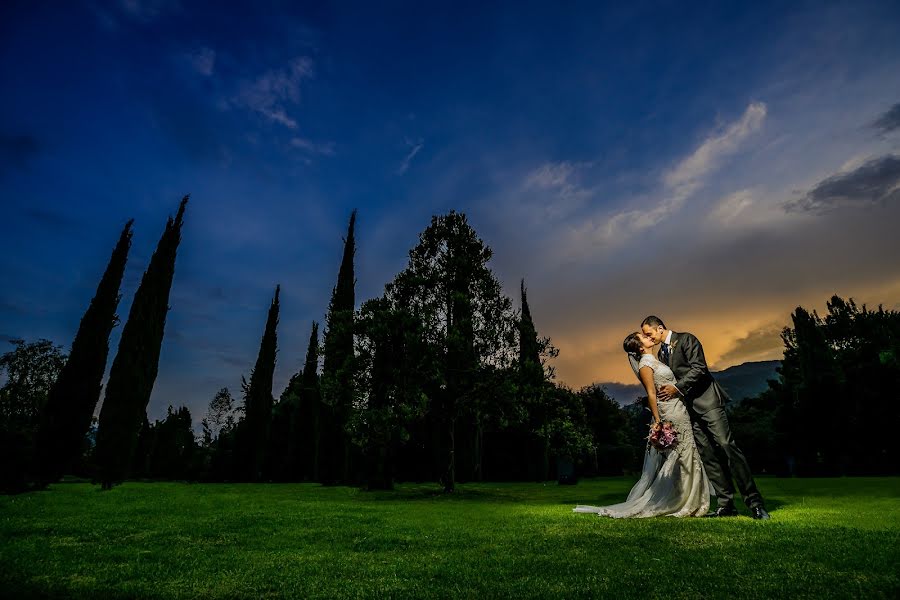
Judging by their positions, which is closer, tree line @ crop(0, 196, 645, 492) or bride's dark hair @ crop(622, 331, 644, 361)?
bride's dark hair @ crop(622, 331, 644, 361)

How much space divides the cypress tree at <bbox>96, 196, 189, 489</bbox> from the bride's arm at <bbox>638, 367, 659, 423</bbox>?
75.9 feet

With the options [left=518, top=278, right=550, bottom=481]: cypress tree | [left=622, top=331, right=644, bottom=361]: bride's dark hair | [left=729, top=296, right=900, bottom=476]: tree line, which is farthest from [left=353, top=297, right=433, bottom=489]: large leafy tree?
[left=729, top=296, right=900, bottom=476]: tree line

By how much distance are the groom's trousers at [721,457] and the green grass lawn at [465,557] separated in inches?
20.6

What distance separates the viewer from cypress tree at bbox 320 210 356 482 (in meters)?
18.3

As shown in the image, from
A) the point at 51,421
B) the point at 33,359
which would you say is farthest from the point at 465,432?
the point at 33,359

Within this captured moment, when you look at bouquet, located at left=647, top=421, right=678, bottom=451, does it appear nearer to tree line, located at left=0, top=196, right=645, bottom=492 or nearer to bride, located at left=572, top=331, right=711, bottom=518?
bride, located at left=572, top=331, right=711, bottom=518

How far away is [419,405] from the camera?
1689 centimetres

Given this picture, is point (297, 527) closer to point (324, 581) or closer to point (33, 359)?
point (324, 581)

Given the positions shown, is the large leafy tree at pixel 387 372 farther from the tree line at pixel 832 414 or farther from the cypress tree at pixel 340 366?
the tree line at pixel 832 414

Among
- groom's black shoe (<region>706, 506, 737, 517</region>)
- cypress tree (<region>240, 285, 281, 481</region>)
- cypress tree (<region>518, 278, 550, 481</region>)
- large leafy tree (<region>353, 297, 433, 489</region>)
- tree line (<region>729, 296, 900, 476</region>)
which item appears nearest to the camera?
groom's black shoe (<region>706, 506, 737, 517</region>)

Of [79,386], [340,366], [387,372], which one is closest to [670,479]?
[387,372]

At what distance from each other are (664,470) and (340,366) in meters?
14.7

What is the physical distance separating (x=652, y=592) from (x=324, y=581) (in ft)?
8.85

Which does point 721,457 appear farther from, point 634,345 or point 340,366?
point 340,366
